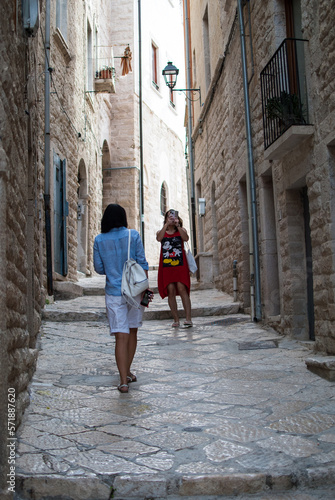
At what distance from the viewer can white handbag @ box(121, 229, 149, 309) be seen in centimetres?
471

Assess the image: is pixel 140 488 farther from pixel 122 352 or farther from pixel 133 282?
pixel 133 282

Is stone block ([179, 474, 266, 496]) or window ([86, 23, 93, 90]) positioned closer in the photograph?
stone block ([179, 474, 266, 496])

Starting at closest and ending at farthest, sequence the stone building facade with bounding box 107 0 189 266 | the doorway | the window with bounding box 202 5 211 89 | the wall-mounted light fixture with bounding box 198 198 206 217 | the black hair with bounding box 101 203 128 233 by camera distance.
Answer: the black hair with bounding box 101 203 128 233, the doorway, the window with bounding box 202 5 211 89, the wall-mounted light fixture with bounding box 198 198 206 217, the stone building facade with bounding box 107 0 189 266

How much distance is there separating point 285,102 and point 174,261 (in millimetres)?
2879

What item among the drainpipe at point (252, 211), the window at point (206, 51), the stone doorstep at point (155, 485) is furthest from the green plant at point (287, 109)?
the window at point (206, 51)

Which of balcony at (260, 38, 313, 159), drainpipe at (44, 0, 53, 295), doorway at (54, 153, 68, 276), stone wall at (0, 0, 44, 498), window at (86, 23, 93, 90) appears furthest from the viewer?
window at (86, 23, 93, 90)

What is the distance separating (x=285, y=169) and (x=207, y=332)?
2.47 metres

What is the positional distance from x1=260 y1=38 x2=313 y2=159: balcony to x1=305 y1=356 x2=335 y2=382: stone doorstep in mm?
2367

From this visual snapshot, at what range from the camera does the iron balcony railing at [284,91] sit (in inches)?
245

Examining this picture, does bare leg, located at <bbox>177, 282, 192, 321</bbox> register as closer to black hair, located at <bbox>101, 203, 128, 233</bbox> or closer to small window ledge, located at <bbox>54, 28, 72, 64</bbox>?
black hair, located at <bbox>101, 203, 128, 233</bbox>

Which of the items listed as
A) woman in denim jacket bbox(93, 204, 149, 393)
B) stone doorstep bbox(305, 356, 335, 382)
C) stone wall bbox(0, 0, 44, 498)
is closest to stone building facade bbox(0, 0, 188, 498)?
stone wall bbox(0, 0, 44, 498)

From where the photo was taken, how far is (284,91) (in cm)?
656

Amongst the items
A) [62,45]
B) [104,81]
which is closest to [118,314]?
[62,45]

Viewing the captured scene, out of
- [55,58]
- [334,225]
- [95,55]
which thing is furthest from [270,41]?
[95,55]
